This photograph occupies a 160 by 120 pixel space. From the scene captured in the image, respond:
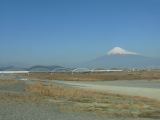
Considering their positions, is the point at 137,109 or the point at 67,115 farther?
the point at 137,109

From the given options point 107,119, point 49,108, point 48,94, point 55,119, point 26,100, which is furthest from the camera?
point 48,94

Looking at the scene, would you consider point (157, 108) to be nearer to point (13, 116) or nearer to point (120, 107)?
point (120, 107)

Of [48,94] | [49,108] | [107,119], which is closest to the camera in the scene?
[107,119]

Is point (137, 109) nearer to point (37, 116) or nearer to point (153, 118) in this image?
point (153, 118)

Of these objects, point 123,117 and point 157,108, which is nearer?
point 123,117

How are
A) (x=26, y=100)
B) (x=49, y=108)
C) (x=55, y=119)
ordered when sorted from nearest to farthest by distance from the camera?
(x=55, y=119) < (x=49, y=108) < (x=26, y=100)

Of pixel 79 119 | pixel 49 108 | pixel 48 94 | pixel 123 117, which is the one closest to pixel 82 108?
pixel 49 108

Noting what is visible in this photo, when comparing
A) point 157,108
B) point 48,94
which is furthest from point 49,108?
point 48,94

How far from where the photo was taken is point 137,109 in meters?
31.9

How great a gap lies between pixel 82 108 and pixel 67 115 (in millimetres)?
5022

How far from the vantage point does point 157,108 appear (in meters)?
33.2

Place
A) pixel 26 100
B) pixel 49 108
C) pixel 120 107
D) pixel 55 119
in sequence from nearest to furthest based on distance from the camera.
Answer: pixel 55 119 < pixel 49 108 < pixel 120 107 < pixel 26 100

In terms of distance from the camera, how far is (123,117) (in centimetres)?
2731

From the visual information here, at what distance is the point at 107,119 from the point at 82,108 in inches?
236
